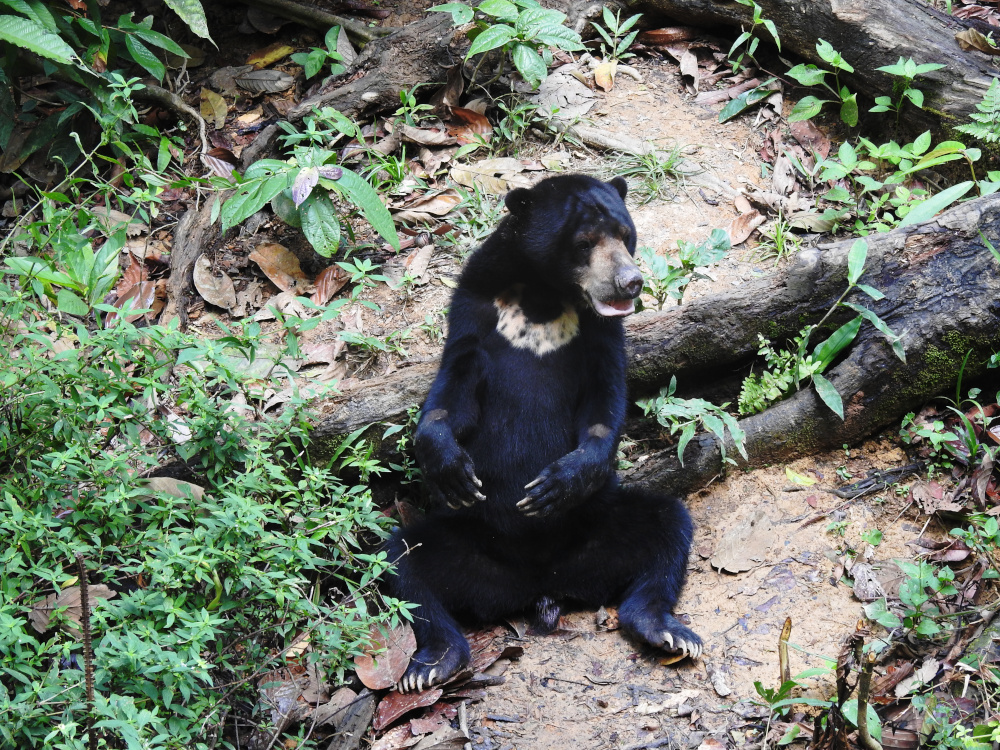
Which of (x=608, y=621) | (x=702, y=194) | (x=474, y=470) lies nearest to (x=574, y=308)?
(x=474, y=470)

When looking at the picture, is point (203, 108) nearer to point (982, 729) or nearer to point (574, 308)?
point (574, 308)

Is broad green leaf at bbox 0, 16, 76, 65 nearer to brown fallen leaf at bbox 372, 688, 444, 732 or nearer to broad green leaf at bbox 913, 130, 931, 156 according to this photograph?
brown fallen leaf at bbox 372, 688, 444, 732

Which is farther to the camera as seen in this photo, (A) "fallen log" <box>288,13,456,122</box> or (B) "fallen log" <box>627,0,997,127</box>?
(A) "fallen log" <box>288,13,456,122</box>

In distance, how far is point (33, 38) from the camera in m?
5.25

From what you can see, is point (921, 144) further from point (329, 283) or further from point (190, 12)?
point (190, 12)

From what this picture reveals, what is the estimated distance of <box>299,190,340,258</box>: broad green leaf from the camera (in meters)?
5.52

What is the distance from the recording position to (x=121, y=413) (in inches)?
138

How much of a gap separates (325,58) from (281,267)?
2028 mm

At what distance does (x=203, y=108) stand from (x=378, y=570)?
4.87 m

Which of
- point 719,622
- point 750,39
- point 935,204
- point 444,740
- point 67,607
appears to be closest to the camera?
point 67,607

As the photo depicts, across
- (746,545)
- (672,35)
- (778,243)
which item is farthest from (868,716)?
(672,35)

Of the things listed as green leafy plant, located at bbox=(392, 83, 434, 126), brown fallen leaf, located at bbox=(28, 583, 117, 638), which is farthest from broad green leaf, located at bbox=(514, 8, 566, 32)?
brown fallen leaf, located at bbox=(28, 583, 117, 638)

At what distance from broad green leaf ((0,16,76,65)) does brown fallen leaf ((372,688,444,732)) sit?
13.0 ft

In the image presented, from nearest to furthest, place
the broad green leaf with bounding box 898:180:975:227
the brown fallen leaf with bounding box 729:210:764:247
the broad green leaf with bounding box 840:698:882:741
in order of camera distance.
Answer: the broad green leaf with bounding box 840:698:882:741
the broad green leaf with bounding box 898:180:975:227
the brown fallen leaf with bounding box 729:210:764:247
